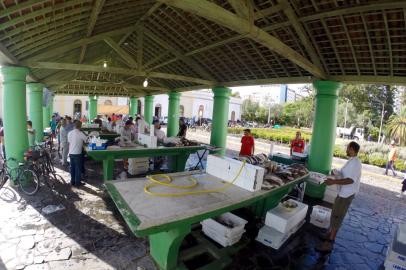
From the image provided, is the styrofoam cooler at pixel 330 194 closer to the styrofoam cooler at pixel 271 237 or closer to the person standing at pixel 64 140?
the styrofoam cooler at pixel 271 237

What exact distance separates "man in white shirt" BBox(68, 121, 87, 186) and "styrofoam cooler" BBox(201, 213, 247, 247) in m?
4.20

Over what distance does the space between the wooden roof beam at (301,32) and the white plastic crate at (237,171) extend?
3299mm

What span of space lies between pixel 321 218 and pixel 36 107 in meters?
12.2

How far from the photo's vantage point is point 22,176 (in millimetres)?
6469

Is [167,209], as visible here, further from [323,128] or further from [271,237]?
[323,128]

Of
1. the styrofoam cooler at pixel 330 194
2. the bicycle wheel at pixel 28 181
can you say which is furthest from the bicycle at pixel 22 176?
the styrofoam cooler at pixel 330 194

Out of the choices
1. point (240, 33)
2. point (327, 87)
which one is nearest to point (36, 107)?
point (240, 33)

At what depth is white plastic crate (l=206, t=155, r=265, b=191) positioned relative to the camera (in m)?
3.97

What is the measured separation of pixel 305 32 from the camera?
231 inches

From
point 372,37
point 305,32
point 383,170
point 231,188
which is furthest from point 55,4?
point 383,170

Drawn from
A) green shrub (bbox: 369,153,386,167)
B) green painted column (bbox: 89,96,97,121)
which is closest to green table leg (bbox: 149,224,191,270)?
green shrub (bbox: 369,153,386,167)

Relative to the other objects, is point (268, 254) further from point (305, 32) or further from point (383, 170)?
point (383, 170)

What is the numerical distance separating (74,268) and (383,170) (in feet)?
44.7

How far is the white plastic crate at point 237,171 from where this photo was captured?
3.97m
